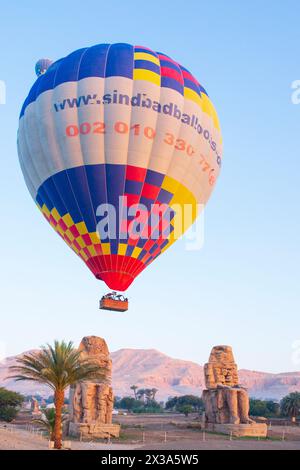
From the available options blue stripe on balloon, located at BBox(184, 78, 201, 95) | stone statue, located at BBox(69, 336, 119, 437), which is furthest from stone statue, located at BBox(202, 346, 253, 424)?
blue stripe on balloon, located at BBox(184, 78, 201, 95)

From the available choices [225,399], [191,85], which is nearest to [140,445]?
[225,399]

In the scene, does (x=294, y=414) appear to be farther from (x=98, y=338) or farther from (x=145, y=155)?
(x=145, y=155)

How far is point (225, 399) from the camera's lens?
3375 centimetres

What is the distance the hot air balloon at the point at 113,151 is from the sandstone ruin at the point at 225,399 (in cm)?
1104

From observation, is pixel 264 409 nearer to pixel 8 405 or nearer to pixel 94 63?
pixel 8 405

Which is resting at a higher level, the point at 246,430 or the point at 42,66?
the point at 42,66

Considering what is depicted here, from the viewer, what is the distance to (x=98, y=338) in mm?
31828

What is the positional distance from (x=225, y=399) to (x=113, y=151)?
57.3 feet

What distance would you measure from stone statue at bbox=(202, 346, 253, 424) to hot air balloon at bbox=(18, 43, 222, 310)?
36.0ft

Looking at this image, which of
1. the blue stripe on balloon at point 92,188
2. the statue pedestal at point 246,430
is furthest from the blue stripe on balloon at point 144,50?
the statue pedestal at point 246,430

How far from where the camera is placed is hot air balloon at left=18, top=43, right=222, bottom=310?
2664cm

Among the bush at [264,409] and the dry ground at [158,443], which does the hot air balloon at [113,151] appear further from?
the bush at [264,409]

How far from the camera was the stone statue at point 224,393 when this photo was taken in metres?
33.0
